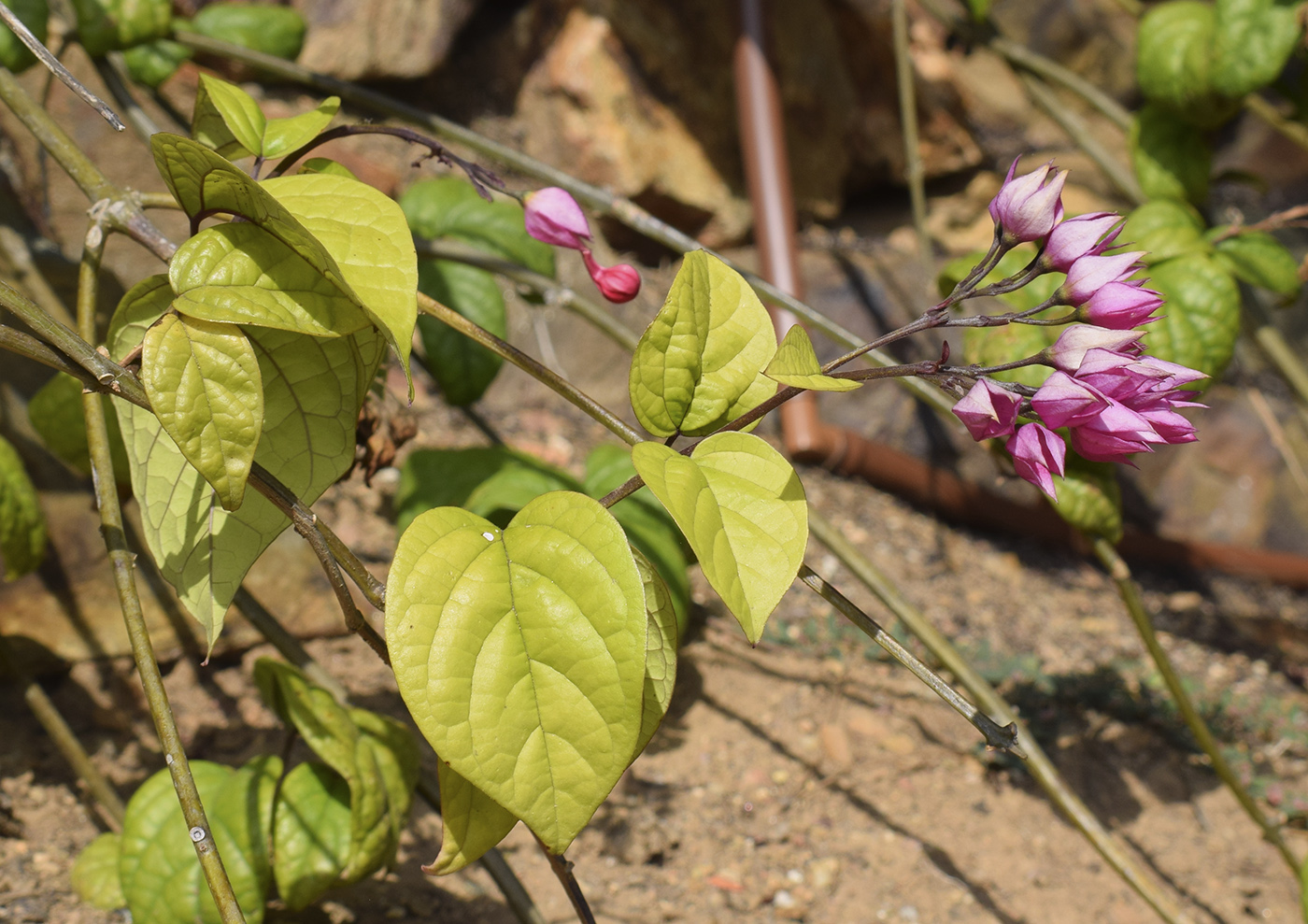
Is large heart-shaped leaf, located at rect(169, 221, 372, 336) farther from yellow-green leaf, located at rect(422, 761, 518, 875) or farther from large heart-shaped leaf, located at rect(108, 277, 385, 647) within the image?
yellow-green leaf, located at rect(422, 761, 518, 875)

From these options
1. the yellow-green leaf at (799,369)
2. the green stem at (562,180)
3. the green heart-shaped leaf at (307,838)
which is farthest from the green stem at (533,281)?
the green heart-shaped leaf at (307,838)

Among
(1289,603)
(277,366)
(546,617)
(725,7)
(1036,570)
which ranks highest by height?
(725,7)

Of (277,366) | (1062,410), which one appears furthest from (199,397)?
(1062,410)

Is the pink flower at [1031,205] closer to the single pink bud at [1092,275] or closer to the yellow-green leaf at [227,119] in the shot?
the single pink bud at [1092,275]

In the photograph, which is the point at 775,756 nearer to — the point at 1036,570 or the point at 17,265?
the point at 1036,570

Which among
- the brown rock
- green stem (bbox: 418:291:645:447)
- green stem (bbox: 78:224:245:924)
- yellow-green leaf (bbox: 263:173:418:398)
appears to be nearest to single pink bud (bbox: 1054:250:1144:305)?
green stem (bbox: 418:291:645:447)

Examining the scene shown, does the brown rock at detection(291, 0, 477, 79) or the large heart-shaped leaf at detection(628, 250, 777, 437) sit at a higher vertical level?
the brown rock at detection(291, 0, 477, 79)
